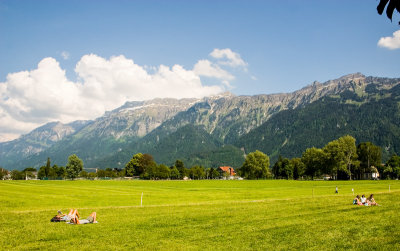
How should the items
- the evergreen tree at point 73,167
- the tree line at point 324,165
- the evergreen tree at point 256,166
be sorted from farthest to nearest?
1. the evergreen tree at point 73,167
2. the evergreen tree at point 256,166
3. the tree line at point 324,165

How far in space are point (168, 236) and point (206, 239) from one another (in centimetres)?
254

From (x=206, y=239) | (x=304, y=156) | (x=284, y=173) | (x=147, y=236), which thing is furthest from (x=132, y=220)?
(x=284, y=173)

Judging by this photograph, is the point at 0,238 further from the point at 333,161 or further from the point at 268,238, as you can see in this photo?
the point at 333,161

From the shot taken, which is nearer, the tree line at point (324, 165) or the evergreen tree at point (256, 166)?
the tree line at point (324, 165)

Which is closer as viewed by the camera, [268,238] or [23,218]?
[268,238]

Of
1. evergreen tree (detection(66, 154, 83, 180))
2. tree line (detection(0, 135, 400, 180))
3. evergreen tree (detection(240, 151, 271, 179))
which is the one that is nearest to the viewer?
tree line (detection(0, 135, 400, 180))

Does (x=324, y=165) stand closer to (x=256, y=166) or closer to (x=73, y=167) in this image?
(x=256, y=166)

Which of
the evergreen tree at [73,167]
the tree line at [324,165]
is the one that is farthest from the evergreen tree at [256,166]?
the evergreen tree at [73,167]

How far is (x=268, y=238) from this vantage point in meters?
17.3

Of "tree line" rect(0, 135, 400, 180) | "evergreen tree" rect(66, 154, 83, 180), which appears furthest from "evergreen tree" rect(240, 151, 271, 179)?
"evergreen tree" rect(66, 154, 83, 180)

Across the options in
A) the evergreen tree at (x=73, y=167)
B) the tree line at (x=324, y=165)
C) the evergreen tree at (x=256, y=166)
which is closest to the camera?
the tree line at (x=324, y=165)

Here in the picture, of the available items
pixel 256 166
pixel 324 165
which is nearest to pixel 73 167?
pixel 256 166

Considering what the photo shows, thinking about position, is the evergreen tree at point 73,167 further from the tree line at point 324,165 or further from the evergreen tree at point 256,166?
the evergreen tree at point 256,166

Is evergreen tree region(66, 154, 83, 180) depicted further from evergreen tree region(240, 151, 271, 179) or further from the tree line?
evergreen tree region(240, 151, 271, 179)
